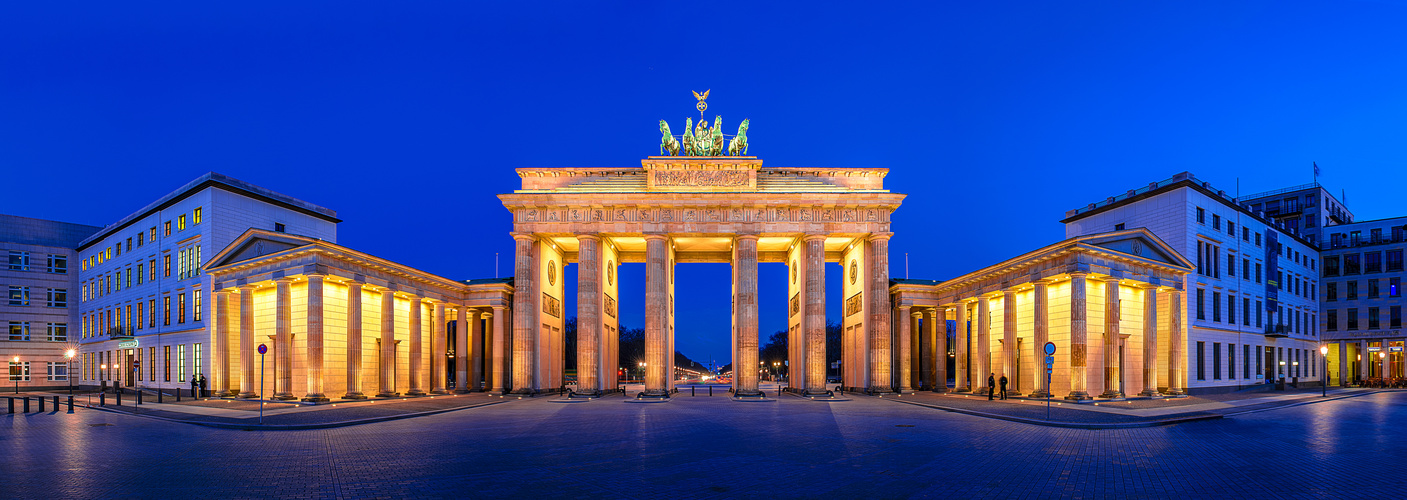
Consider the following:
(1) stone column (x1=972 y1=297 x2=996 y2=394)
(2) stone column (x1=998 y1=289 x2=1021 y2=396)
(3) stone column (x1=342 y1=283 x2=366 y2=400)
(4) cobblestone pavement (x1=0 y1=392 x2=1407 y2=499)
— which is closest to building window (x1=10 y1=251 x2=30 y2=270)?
(3) stone column (x1=342 y1=283 x2=366 y2=400)

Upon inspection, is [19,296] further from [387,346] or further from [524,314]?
[524,314]

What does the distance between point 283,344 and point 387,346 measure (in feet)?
18.5

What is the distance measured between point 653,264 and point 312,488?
36660 millimetres

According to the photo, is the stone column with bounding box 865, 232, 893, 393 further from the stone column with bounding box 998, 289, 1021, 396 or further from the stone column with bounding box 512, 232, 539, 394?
the stone column with bounding box 512, 232, 539, 394

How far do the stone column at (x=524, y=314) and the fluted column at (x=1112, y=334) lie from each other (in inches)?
1277

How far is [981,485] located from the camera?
1313 cm

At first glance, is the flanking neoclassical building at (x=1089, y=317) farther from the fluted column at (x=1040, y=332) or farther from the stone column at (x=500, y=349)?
the stone column at (x=500, y=349)

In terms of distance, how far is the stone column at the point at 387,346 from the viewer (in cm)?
4278

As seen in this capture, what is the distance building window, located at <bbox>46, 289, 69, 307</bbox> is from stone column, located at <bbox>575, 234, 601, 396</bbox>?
5102 centimetres

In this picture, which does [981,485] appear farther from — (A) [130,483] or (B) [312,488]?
(A) [130,483]

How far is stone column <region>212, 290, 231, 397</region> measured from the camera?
137 ft

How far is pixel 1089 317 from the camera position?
39.5 meters

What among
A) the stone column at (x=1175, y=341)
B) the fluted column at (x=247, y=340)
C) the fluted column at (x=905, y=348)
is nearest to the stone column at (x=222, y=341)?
the fluted column at (x=247, y=340)

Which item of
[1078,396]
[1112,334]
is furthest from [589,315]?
[1112,334]
